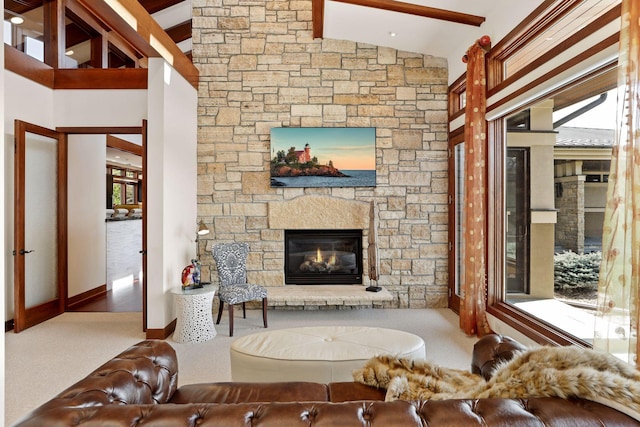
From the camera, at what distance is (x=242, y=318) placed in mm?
4492

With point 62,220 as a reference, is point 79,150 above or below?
above

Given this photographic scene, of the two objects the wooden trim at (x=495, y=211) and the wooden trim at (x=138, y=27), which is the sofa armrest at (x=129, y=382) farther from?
the wooden trim at (x=495, y=211)

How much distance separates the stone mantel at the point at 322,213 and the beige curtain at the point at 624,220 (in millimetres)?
2982

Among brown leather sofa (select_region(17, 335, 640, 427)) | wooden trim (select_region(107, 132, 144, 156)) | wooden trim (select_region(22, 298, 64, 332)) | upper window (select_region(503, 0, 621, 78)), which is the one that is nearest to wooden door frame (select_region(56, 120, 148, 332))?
wooden trim (select_region(22, 298, 64, 332))

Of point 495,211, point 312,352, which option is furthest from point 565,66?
point 312,352

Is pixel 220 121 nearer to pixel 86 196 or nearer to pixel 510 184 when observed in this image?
pixel 86 196

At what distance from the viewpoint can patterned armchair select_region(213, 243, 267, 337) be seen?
399 cm

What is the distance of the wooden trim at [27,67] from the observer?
3.95m

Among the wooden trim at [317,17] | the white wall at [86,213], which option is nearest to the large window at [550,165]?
the wooden trim at [317,17]

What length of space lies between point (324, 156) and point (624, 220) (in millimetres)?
3359

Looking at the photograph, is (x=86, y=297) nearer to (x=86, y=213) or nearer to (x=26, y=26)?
(x=86, y=213)

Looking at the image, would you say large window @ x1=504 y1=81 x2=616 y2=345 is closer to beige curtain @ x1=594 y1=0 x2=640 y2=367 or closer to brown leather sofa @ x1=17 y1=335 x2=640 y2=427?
beige curtain @ x1=594 y1=0 x2=640 y2=367

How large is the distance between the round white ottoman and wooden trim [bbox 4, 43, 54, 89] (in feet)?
13.2

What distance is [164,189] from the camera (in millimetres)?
3916
